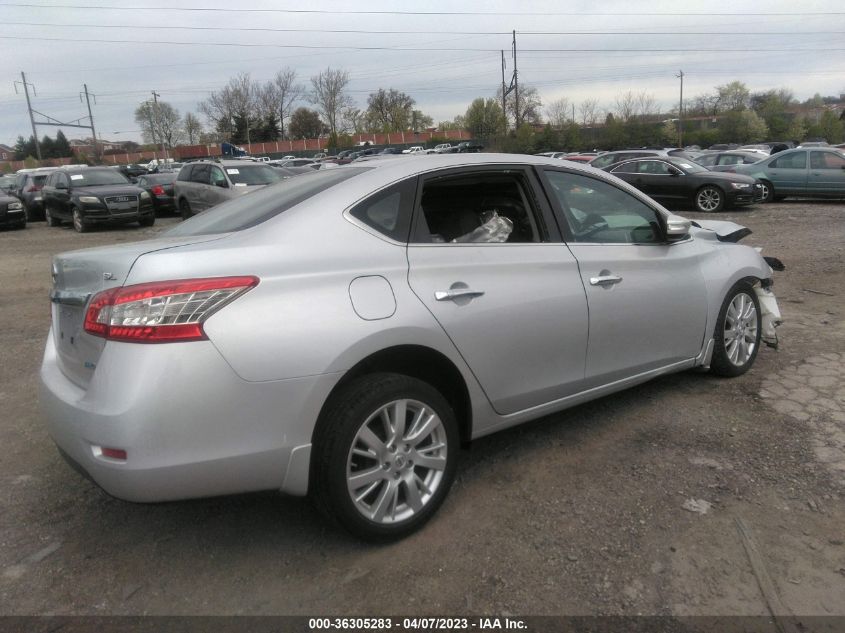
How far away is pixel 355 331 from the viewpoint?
2.62 meters

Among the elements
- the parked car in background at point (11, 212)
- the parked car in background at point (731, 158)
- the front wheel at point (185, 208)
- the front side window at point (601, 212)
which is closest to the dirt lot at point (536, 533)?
the front side window at point (601, 212)

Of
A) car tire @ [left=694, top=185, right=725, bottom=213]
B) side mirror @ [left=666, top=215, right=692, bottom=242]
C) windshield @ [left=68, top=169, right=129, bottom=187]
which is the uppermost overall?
windshield @ [left=68, top=169, right=129, bottom=187]

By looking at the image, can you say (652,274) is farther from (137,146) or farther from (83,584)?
(137,146)

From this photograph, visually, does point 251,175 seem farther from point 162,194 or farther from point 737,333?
point 737,333

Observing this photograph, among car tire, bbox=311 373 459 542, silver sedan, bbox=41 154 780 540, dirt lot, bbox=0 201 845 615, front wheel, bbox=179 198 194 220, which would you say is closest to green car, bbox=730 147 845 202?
front wheel, bbox=179 198 194 220

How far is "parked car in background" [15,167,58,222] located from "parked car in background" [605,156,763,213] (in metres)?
17.0

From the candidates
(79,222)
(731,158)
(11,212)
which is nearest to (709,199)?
(731,158)

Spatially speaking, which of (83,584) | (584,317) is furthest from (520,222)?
(83,584)

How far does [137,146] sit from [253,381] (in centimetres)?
11198

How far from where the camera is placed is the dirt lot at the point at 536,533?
2568mm

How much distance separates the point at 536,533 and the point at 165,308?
1.82m

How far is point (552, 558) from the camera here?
109 inches

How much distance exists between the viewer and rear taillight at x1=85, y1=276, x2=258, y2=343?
93.7 inches

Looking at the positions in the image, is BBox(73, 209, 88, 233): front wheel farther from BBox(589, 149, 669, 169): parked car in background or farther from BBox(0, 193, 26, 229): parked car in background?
BBox(589, 149, 669, 169): parked car in background
